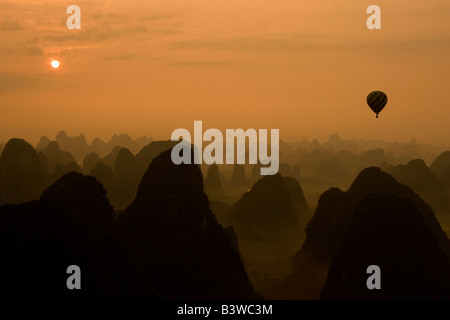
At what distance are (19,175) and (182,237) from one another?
151 feet

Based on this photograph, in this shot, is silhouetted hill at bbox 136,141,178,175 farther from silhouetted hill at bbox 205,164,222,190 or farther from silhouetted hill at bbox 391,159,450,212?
silhouetted hill at bbox 391,159,450,212

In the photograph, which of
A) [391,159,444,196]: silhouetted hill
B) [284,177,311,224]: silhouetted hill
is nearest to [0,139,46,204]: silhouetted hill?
[284,177,311,224]: silhouetted hill

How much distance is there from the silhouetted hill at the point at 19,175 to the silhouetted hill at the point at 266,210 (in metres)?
25.0

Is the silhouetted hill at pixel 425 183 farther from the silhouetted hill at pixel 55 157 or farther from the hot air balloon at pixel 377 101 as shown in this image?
the silhouetted hill at pixel 55 157

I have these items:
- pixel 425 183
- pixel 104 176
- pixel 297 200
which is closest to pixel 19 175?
pixel 104 176

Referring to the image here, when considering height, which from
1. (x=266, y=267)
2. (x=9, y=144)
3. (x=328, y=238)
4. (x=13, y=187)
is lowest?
(x=266, y=267)

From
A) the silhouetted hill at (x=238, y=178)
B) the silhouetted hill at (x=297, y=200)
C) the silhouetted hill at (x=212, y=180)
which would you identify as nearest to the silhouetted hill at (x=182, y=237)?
the silhouetted hill at (x=297, y=200)

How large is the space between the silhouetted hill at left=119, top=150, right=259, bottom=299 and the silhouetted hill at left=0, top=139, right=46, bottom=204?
41666mm

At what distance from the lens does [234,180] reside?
4486 inches

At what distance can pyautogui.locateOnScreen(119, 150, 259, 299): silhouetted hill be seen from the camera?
2245 cm

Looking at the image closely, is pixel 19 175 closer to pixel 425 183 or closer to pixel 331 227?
pixel 331 227

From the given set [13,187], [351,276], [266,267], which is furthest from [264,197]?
[351,276]

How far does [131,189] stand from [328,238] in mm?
47379
